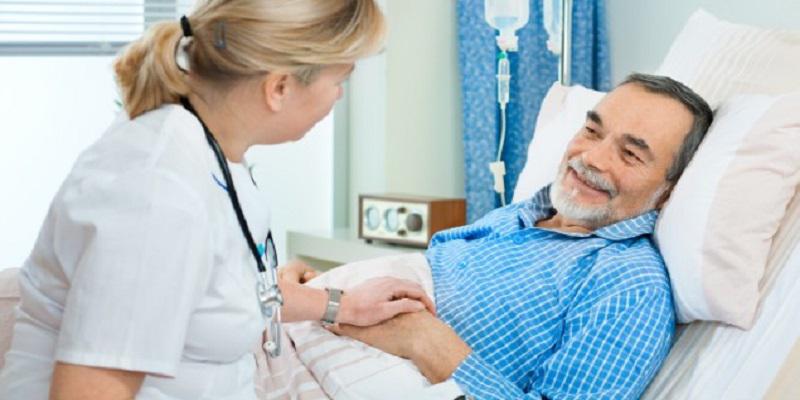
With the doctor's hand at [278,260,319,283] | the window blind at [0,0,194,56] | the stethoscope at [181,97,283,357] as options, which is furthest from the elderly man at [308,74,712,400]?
the window blind at [0,0,194,56]

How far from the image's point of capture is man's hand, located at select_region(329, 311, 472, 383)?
5.63 ft

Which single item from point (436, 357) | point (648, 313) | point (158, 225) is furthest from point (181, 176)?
point (648, 313)

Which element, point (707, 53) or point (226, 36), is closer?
point (226, 36)

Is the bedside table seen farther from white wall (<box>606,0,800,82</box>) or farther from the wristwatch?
the wristwatch

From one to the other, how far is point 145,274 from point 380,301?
27.7 inches

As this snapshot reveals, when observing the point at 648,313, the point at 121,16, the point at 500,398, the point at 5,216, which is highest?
the point at 121,16

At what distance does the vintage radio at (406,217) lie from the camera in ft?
9.98

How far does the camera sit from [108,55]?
140 inches

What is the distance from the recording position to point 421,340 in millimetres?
→ 1745

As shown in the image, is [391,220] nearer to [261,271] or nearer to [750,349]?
[750,349]

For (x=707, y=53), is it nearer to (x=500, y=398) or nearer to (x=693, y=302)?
(x=693, y=302)

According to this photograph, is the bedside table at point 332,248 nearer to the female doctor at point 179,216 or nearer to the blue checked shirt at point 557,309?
the blue checked shirt at point 557,309

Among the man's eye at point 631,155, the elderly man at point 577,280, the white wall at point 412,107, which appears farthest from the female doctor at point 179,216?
the white wall at point 412,107

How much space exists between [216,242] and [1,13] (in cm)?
252
